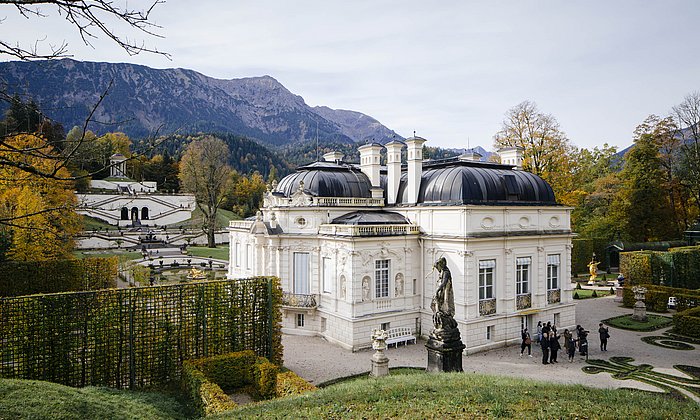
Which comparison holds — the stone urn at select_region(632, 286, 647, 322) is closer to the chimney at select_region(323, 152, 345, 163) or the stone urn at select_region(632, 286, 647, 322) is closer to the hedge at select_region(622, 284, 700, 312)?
the hedge at select_region(622, 284, 700, 312)

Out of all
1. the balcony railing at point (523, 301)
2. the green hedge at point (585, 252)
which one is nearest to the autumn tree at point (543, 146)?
the green hedge at point (585, 252)

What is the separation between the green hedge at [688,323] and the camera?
934 inches

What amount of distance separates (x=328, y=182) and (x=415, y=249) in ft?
21.4

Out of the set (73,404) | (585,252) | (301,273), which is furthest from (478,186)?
(585,252)

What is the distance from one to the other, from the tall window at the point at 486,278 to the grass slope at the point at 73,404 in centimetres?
1475

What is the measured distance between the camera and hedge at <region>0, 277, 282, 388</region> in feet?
48.6

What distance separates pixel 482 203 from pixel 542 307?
6.99 meters

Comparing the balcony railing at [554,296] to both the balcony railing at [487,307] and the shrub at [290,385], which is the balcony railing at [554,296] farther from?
the shrub at [290,385]

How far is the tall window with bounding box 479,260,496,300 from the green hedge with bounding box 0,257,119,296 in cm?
2309

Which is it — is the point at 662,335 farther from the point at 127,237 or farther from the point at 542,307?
the point at 127,237

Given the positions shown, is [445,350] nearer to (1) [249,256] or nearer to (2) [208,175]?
(1) [249,256]

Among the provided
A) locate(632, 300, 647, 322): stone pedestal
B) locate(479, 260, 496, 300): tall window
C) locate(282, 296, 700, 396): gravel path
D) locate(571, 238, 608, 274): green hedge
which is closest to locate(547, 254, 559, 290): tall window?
locate(282, 296, 700, 396): gravel path

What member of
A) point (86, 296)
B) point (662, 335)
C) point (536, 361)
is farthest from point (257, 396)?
point (662, 335)

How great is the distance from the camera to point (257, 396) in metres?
15.8
